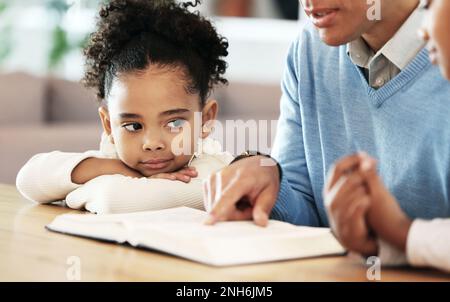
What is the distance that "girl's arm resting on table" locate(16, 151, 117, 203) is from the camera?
1.46 meters

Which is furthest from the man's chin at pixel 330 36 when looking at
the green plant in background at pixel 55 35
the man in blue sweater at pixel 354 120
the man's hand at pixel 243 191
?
the green plant in background at pixel 55 35

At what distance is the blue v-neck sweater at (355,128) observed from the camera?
121cm

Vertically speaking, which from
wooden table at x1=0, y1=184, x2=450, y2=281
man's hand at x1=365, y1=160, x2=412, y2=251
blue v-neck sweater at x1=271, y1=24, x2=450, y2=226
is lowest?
wooden table at x1=0, y1=184, x2=450, y2=281

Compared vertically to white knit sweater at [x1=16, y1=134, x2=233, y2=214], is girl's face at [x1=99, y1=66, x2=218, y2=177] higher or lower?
higher

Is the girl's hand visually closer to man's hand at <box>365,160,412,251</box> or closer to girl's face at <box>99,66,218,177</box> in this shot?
girl's face at <box>99,66,218,177</box>

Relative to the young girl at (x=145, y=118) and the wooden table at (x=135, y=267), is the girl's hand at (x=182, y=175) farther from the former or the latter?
the wooden table at (x=135, y=267)

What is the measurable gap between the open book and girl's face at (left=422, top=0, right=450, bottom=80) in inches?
9.9

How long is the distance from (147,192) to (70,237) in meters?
0.28

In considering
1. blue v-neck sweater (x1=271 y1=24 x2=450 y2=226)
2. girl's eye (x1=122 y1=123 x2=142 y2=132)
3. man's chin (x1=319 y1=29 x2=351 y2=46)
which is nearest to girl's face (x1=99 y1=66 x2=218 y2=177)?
girl's eye (x1=122 y1=123 x2=142 y2=132)

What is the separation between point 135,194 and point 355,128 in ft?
1.22

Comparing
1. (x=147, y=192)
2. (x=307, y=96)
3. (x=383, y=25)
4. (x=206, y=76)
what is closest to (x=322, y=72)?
(x=307, y=96)
